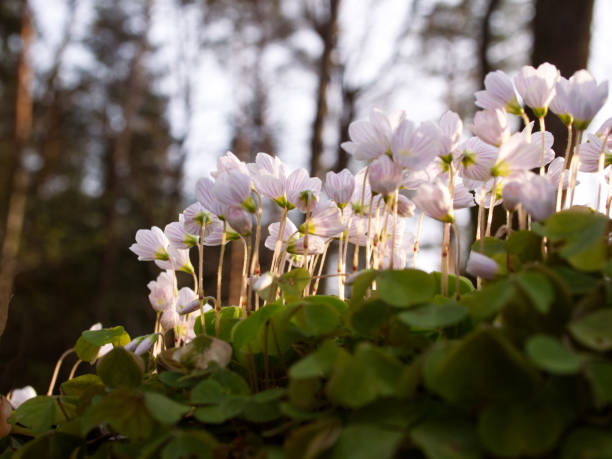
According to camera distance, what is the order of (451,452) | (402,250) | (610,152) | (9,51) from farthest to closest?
1. (9,51)
2. (402,250)
3. (610,152)
4. (451,452)

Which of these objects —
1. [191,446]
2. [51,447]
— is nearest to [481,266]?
[191,446]

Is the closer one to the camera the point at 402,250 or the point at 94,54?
the point at 402,250

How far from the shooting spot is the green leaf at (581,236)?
540mm

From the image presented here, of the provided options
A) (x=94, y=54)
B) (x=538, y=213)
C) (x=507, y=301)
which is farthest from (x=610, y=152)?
(x=94, y=54)

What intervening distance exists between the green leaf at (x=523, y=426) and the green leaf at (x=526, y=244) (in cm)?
26

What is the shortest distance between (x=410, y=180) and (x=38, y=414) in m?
0.69

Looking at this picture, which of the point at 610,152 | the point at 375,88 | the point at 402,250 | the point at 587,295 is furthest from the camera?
the point at 375,88

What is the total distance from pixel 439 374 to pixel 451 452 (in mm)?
67

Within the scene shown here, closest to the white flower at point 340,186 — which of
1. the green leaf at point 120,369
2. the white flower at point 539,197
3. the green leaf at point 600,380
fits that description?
the white flower at point 539,197

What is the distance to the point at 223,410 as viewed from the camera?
614 millimetres

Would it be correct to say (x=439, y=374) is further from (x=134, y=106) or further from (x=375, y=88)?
(x=134, y=106)

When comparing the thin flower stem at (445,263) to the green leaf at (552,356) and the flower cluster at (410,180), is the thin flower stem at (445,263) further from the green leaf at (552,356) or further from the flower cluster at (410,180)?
the green leaf at (552,356)

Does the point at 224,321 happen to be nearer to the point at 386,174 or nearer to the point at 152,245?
the point at 152,245

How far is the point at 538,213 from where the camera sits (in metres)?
0.64
